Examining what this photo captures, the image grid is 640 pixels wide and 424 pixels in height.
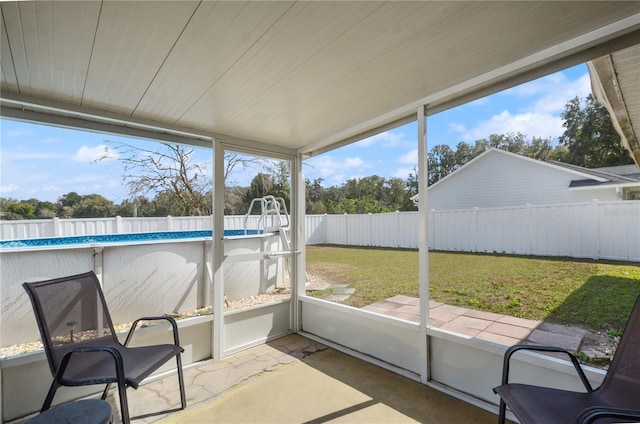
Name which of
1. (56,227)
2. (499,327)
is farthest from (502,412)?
(56,227)

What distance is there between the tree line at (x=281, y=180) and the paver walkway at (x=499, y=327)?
1132 millimetres

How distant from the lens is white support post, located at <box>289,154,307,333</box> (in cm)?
385

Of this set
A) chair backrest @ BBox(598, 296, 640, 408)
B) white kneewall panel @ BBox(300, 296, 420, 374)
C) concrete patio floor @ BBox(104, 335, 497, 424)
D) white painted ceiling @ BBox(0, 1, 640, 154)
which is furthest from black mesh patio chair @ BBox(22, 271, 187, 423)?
chair backrest @ BBox(598, 296, 640, 408)

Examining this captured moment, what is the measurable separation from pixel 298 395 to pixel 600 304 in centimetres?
255

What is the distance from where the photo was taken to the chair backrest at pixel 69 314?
188 cm

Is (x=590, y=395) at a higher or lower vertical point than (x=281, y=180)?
lower

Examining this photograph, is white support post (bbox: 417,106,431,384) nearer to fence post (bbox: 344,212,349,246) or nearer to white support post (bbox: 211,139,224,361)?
fence post (bbox: 344,212,349,246)

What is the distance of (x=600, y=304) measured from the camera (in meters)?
2.36

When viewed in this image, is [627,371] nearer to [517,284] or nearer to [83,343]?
[517,284]

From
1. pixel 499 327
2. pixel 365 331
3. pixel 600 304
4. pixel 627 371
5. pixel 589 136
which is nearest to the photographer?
pixel 627 371

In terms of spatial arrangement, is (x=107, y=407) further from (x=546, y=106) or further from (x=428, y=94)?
(x=546, y=106)

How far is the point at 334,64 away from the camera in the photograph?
1872 millimetres

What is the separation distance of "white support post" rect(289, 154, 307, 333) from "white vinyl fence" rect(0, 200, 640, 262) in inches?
5.4

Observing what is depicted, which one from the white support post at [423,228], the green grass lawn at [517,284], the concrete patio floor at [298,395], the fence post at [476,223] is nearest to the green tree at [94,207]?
the concrete patio floor at [298,395]
